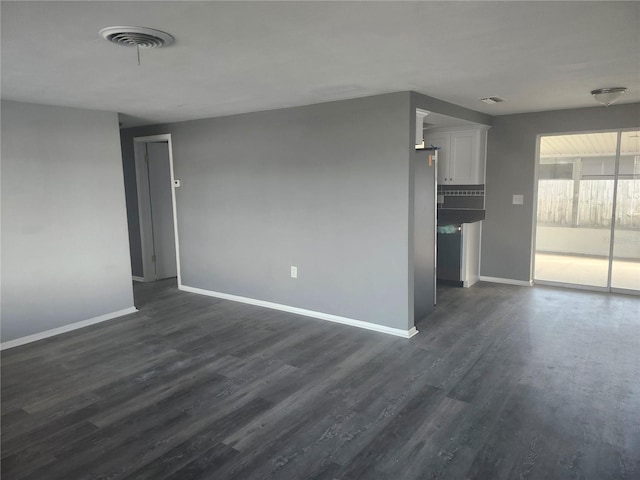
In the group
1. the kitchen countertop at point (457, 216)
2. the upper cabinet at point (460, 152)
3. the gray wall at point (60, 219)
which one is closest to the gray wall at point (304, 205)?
the gray wall at point (60, 219)

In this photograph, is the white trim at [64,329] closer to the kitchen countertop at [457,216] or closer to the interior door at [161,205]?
the interior door at [161,205]

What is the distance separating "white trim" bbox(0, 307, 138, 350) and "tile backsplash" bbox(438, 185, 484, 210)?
4387 millimetres

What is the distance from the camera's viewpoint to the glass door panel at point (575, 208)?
541cm

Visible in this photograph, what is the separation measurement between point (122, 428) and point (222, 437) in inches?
26.3

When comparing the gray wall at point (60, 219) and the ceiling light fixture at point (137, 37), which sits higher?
the ceiling light fixture at point (137, 37)

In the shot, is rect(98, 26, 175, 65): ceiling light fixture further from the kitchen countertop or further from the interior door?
the kitchen countertop

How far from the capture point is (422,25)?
214 cm

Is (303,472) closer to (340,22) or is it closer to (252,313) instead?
(340,22)

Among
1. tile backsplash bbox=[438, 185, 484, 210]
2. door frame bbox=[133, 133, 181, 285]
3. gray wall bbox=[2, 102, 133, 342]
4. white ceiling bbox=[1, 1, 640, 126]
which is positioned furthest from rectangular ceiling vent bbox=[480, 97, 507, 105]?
door frame bbox=[133, 133, 181, 285]

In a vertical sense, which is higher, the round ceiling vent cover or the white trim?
the round ceiling vent cover

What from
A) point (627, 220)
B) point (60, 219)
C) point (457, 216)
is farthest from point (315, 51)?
point (627, 220)

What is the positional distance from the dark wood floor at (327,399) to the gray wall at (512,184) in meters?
1.32

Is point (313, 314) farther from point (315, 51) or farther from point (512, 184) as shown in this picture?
point (512, 184)

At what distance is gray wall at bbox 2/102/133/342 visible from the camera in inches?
157
